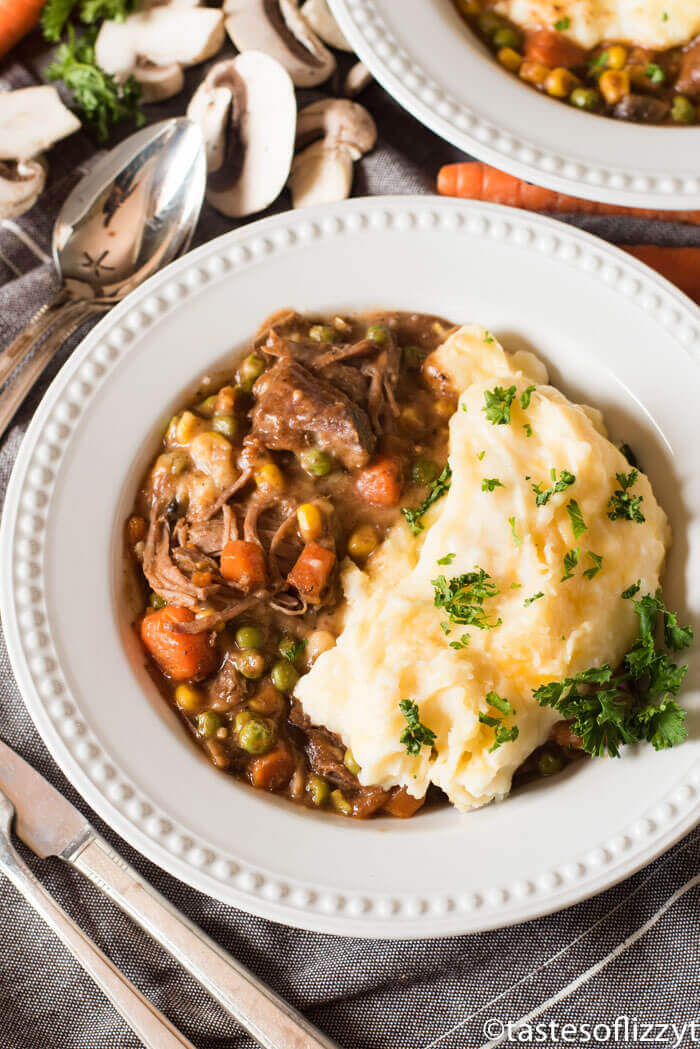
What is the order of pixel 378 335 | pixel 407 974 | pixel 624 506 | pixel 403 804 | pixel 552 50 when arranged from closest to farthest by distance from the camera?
1. pixel 624 506
2. pixel 403 804
3. pixel 407 974
4. pixel 378 335
5. pixel 552 50

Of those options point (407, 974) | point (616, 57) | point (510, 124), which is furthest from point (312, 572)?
point (616, 57)

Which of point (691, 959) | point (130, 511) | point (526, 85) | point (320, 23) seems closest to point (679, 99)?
point (526, 85)

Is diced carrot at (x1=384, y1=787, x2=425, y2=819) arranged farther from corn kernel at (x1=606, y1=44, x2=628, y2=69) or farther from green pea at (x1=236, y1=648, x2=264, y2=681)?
corn kernel at (x1=606, y1=44, x2=628, y2=69)

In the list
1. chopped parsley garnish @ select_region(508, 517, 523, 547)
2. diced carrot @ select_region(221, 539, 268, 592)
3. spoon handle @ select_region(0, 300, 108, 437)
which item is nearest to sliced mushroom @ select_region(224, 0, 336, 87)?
spoon handle @ select_region(0, 300, 108, 437)

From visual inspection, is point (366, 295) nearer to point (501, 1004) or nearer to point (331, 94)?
point (331, 94)

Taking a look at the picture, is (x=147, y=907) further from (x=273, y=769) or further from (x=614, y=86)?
(x=614, y=86)

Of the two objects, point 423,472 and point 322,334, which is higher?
point 322,334

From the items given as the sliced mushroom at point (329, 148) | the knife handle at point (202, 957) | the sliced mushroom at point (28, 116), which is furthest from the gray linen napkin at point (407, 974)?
the sliced mushroom at point (28, 116)
